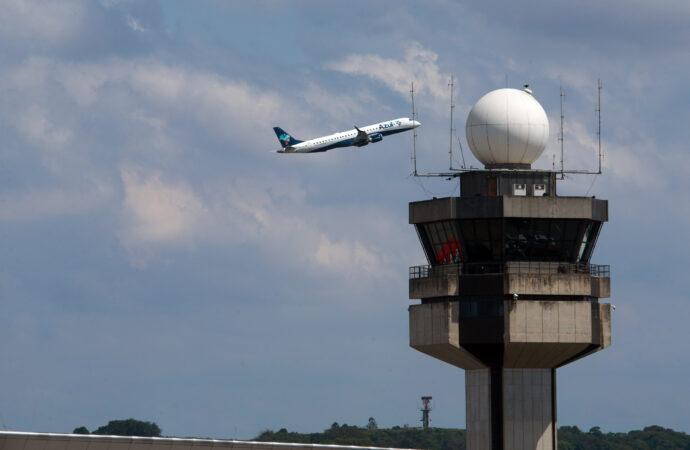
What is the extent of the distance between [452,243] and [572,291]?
678 centimetres

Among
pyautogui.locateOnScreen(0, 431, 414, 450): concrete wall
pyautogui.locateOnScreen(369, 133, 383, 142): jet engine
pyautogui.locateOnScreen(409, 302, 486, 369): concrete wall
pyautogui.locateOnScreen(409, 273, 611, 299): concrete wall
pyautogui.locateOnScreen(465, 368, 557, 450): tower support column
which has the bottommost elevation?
pyautogui.locateOnScreen(0, 431, 414, 450): concrete wall

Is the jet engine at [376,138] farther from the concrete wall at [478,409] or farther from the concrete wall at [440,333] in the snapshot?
the concrete wall at [478,409]

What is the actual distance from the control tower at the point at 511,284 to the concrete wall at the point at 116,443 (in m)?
8.40

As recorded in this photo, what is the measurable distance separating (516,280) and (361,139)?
10557cm

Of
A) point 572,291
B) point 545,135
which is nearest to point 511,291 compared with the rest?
point 572,291

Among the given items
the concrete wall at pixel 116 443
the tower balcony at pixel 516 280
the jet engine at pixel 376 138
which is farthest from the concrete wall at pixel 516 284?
the jet engine at pixel 376 138

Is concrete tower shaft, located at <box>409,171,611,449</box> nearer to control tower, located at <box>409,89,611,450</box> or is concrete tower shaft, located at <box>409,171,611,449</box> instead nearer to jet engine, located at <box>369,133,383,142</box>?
control tower, located at <box>409,89,611,450</box>

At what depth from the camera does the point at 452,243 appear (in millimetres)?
70000

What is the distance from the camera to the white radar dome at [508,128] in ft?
227

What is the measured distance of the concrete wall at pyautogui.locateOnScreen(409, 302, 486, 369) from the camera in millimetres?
68000

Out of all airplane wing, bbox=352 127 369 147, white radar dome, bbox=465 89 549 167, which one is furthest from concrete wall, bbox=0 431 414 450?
airplane wing, bbox=352 127 369 147

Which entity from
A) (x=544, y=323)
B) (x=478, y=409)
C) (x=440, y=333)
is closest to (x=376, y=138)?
(x=478, y=409)

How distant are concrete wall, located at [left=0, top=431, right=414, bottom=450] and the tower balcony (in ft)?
33.1

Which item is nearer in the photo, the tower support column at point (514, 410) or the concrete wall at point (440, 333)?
the concrete wall at point (440, 333)
